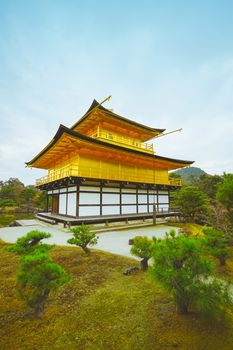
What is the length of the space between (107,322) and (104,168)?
13882 millimetres

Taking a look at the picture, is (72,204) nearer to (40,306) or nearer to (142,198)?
(142,198)

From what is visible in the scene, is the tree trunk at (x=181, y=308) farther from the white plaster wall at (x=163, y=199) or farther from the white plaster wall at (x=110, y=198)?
the white plaster wall at (x=163, y=199)

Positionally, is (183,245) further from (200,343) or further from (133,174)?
(133,174)

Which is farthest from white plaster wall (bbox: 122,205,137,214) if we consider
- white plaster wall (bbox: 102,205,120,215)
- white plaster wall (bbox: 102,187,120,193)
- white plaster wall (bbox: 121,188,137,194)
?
white plaster wall (bbox: 102,187,120,193)

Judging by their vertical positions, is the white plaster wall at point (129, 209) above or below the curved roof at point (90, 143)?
below

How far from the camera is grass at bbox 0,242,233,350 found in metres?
2.82

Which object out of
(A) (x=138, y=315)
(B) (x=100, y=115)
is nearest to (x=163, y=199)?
(B) (x=100, y=115)

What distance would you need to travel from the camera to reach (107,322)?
3354 millimetres

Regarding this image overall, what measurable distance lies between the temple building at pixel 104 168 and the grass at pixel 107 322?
1021 cm

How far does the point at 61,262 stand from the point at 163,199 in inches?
680

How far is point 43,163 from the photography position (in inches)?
875

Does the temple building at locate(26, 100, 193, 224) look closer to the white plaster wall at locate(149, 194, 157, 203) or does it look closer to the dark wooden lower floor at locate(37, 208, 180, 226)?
the white plaster wall at locate(149, 194, 157, 203)

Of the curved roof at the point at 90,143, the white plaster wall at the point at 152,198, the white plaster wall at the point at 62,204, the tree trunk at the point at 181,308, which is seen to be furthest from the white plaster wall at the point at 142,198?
the tree trunk at the point at 181,308

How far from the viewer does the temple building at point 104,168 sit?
15.0m
